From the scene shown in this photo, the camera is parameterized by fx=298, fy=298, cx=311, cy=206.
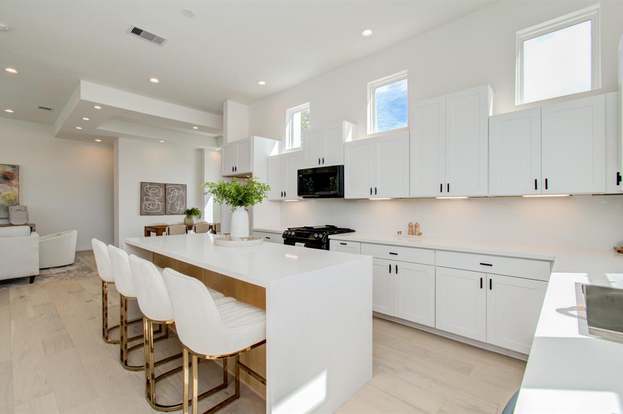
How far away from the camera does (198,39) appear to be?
3.59 meters

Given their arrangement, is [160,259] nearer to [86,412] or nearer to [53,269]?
[86,412]

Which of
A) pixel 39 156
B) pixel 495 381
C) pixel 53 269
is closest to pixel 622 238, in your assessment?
pixel 495 381

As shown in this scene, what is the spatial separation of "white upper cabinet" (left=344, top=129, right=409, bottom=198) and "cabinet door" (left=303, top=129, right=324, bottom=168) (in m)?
0.47

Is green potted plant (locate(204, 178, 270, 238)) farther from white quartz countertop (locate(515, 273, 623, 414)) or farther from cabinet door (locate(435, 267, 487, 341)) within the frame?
white quartz countertop (locate(515, 273, 623, 414))

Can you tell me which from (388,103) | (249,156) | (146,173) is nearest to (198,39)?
(249,156)

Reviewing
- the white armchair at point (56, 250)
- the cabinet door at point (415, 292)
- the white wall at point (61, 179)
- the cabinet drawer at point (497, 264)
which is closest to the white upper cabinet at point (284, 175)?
the cabinet door at point (415, 292)

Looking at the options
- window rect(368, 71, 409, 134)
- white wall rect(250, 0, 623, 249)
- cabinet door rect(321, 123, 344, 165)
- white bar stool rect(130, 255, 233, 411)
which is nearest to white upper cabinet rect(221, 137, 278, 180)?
white wall rect(250, 0, 623, 249)

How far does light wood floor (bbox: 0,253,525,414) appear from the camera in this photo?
1943mm

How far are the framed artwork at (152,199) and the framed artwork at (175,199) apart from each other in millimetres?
140

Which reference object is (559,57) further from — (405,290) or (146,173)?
(146,173)

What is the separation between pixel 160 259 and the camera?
10.8 feet

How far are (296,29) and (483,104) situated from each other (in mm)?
2171

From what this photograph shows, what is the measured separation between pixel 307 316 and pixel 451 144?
2.30 m

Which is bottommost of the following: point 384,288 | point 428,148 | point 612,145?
point 384,288
